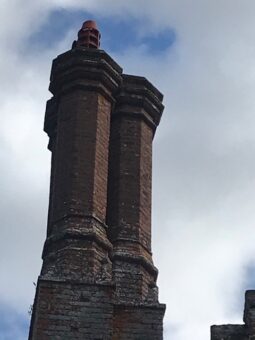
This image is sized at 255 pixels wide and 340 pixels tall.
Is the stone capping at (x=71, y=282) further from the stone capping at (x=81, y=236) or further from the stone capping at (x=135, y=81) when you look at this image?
the stone capping at (x=135, y=81)

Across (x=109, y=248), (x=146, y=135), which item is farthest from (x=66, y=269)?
(x=146, y=135)

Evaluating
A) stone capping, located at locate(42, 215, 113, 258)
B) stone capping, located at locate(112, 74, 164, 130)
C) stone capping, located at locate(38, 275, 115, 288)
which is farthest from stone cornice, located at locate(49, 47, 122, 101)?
stone capping, located at locate(38, 275, 115, 288)

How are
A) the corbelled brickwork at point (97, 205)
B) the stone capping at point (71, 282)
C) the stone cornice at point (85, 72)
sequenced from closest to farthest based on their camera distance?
the corbelled brickwork at point (97, 205) → the stone capping at point (71, 282) → the stone cornice at point (85, 72)

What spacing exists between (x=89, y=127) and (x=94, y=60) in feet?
3.83

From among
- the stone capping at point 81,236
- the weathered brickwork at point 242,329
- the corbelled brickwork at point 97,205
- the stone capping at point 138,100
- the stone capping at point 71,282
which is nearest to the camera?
the weathered brickwork at point 242,329

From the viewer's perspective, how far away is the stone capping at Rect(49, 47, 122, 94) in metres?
16.1

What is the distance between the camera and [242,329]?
12.8m

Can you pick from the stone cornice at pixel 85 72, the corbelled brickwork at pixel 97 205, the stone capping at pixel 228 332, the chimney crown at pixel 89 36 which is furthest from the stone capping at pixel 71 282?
the chimney crown at pixel 89 36

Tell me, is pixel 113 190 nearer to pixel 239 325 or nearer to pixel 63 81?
pixel 63 81

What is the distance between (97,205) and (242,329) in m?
2.84

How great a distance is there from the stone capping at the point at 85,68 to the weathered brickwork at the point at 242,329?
14.5 ft

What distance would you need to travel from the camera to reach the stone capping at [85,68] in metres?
16.1

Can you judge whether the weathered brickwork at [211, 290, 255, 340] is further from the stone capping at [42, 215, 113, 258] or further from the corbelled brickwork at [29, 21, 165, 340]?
the stone capping at [42, 215, 113, 258]

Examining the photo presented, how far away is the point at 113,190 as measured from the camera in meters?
15.4
